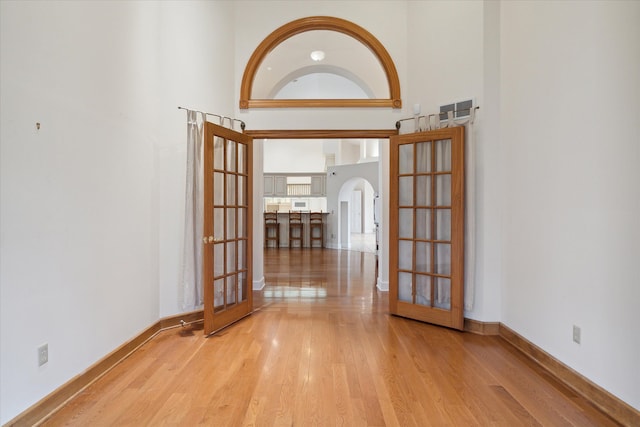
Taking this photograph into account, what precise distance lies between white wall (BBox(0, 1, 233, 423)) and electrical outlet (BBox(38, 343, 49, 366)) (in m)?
0.03

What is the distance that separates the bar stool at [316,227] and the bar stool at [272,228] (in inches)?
45.3

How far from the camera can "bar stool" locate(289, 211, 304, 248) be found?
10.7m

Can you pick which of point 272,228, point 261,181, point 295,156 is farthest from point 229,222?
point 295,156

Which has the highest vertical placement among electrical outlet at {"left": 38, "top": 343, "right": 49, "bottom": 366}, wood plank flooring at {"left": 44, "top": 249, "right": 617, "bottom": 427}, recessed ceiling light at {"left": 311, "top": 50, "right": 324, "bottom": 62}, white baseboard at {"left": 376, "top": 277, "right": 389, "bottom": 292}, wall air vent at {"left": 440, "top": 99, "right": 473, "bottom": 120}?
recessed ceiling light at {"left": 311, "top": 50, "right": 324, "bottom": 62}

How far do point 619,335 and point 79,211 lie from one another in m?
3.50

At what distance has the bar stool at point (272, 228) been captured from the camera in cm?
1062

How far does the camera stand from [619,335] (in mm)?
1804

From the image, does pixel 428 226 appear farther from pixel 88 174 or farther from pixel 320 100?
pixel 88 174

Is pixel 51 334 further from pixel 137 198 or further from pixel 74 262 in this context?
pixel 137 198

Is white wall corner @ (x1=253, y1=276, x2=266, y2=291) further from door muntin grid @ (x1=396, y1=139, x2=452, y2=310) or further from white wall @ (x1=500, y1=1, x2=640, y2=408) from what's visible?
white wall @ (x1=500, y1=1, x2=640, y2=408)

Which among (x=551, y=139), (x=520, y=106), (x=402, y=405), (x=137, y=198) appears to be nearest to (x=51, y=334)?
(x=137, y=198)

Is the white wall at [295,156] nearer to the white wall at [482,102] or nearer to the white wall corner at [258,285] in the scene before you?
the white wall corner at [258,285]

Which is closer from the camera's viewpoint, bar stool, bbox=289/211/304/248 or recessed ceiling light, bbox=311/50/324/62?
recessed ceiling light, bbox=311/50/324/62

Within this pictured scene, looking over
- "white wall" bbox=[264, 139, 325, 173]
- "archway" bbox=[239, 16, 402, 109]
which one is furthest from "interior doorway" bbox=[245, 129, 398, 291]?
"white wall" bbox=[264, 139, 325, 173]
